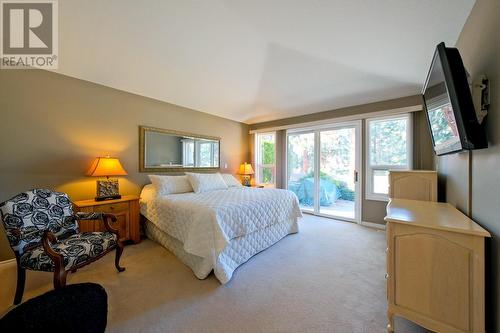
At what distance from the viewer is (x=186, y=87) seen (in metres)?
3.42

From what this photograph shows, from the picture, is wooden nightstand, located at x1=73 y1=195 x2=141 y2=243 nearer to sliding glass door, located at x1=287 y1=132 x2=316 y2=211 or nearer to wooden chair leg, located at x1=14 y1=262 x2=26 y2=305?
wooden chair leg, located at x1=14 y1=262 x2=26 y2=305

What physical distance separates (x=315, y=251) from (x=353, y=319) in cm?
115

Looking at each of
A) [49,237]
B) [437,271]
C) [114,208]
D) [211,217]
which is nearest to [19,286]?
[49,237]

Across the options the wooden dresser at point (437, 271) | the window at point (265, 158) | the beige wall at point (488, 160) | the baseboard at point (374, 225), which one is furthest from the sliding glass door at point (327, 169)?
the wooden dresser at point (437, 271)

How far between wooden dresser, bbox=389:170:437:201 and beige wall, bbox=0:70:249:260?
3.86m

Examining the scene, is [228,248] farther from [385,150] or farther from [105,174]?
[385,150]

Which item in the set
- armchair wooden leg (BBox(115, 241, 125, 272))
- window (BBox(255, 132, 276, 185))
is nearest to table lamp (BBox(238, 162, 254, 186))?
window (BBox(255, 132, 276, 185))

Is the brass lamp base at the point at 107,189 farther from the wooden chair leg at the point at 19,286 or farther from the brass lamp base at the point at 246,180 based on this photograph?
the brass lamp base at the point at 246,180

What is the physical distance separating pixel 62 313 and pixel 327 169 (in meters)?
4.28

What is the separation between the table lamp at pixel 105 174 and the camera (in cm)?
262

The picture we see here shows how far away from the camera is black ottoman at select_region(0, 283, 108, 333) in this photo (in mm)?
923

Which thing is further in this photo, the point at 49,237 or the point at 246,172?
the point at 246,172

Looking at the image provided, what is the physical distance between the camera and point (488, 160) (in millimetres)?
1247

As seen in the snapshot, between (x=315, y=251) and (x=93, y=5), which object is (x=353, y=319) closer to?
(x=315, y=251)
